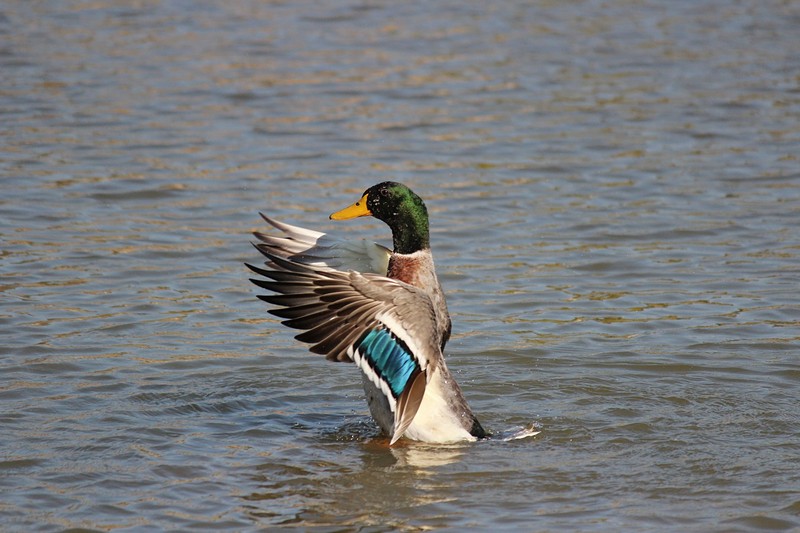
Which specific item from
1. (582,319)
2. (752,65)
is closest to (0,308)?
(582,319)

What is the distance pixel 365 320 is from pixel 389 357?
219mm

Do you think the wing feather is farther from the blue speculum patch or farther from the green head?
the green head

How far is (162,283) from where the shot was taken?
9242 millimetres

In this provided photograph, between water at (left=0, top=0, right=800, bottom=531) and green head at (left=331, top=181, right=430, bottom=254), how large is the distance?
1042 millimetres

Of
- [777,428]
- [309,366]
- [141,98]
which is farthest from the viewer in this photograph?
[141,98]

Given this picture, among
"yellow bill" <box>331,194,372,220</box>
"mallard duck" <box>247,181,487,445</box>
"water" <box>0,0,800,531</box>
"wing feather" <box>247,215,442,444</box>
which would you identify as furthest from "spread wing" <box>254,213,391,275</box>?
"water" <box>0,0,800,531</box>

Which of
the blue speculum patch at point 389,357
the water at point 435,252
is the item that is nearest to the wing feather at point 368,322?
the blue speculum patch at point 389,357

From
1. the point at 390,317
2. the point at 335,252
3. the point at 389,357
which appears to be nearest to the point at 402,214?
the point at 335,252

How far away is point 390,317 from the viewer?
20.5ft

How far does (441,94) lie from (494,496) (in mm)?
9378

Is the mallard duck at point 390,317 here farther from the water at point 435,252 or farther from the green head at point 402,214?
the water at point 435,252

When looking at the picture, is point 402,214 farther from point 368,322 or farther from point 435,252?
point 435,252

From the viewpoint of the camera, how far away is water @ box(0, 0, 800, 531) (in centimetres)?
617

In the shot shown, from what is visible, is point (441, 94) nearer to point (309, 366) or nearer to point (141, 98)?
point (141, 98)
